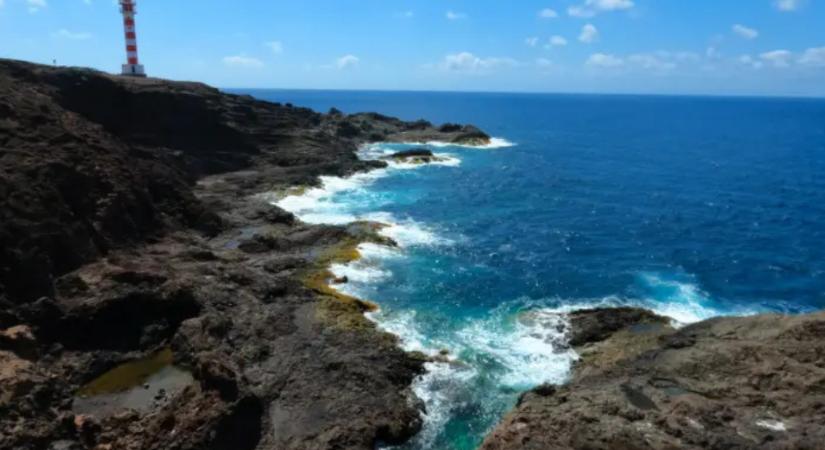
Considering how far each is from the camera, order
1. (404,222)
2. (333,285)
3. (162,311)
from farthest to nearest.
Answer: (404,222)
(333,285)
(162,311)

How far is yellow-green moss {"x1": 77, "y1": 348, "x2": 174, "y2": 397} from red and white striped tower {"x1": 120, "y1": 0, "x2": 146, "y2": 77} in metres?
66.3

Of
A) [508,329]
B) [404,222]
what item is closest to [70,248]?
[508,329]

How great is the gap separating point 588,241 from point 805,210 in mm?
29307

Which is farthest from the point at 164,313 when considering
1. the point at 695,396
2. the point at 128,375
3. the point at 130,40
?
the point at 130,40

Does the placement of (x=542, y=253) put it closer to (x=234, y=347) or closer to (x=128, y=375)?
(x=234, y=347)

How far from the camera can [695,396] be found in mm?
22797

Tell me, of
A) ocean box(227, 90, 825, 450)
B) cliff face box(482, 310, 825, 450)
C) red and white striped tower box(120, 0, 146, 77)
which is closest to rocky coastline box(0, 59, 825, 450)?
cliff face box(482, 310, 825, 450)

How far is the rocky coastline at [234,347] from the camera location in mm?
21719

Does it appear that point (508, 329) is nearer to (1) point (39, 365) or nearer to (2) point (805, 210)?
(1) point (39, 365)

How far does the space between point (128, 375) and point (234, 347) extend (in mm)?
5000

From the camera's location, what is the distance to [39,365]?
85.8 ft

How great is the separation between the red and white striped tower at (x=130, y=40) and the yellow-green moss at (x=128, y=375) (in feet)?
218

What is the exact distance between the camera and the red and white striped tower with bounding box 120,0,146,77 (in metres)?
81.4

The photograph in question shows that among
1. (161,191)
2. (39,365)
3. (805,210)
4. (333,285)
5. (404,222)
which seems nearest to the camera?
(39,365)
